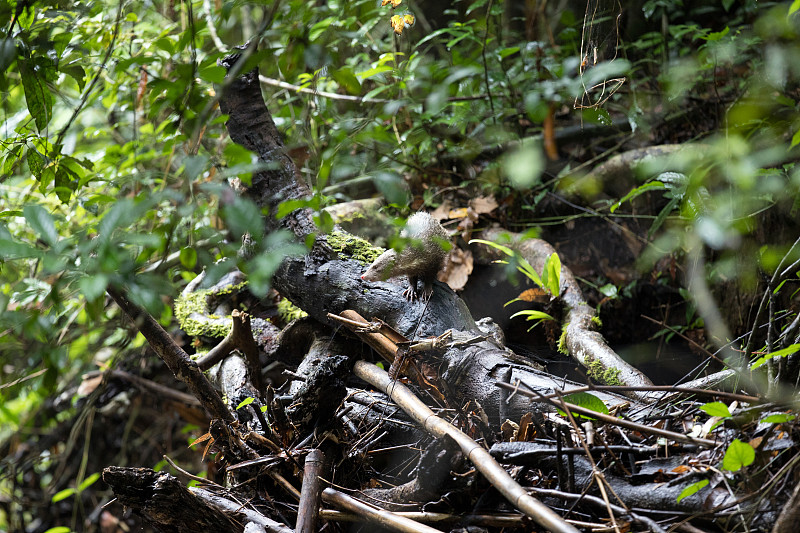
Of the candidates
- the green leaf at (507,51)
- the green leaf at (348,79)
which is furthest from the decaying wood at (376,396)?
the green leaf at (507,51)

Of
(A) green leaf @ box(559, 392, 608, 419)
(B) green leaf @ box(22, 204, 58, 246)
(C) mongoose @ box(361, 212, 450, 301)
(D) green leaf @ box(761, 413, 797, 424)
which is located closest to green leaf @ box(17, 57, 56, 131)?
(B) green leaf @ box(22, 204, 58, 246)

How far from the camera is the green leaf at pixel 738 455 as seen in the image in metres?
1.38

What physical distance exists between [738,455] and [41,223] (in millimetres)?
1792

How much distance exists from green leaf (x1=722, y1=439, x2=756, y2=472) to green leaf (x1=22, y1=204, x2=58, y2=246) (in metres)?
1.71

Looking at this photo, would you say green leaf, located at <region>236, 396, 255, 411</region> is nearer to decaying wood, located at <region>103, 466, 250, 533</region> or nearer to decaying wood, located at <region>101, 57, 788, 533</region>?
decaying wood, located at <region>101, 57, 788, 533</region>

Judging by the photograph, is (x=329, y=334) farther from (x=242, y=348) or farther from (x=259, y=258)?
(x=259, y=258)

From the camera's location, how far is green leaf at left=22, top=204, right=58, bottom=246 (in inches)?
48.9

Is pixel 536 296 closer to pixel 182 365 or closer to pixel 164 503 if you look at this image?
pixel 182 365

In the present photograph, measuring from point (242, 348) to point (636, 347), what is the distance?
8.06 ft

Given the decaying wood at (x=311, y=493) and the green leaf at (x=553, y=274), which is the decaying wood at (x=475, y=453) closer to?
the decaying wood at (x=311, y=493)

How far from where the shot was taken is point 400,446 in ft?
6.98

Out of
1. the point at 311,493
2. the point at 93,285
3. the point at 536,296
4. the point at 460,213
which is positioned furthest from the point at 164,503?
the point at 460,213

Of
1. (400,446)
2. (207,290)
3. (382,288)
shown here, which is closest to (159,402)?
(207,290)

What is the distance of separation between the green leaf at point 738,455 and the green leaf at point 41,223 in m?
1.71
